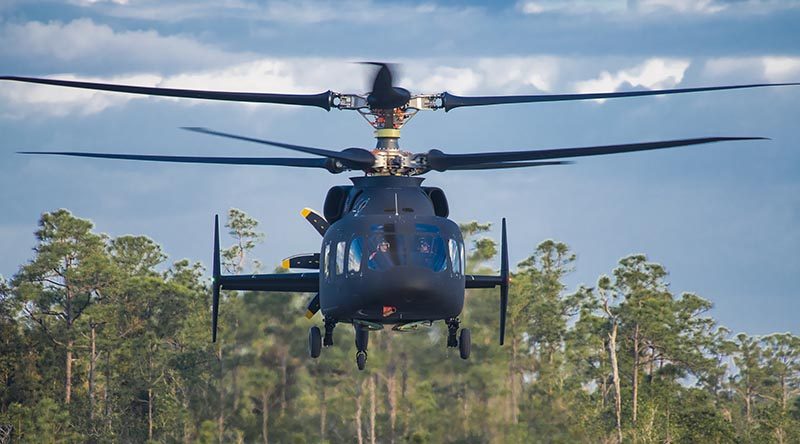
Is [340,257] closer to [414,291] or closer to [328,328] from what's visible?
[414,291]

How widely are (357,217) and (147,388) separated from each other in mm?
46663

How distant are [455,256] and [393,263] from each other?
1.45m

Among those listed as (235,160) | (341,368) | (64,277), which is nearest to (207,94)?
(235,160)

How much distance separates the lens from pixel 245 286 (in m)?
33.9

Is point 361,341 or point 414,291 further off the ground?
point 414,291

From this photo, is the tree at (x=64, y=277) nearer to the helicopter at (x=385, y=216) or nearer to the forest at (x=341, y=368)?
the forest at (x=341, y=368)

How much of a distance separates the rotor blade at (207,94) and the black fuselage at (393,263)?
213 centimetres

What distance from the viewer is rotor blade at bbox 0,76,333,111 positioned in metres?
27.7

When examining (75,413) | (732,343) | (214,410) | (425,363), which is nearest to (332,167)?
(425,363)

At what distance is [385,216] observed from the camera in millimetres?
30406

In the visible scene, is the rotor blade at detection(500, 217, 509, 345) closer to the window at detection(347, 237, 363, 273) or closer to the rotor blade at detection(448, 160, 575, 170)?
the rotor blade at detection(448, 160, 575, 170)

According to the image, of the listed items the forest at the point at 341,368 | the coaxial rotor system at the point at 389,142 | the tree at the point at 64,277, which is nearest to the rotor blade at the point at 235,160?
the coaxial rotor system at the point at 389,142

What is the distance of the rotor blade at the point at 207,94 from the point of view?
27.7m

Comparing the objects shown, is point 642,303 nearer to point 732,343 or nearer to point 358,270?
point 732,343
